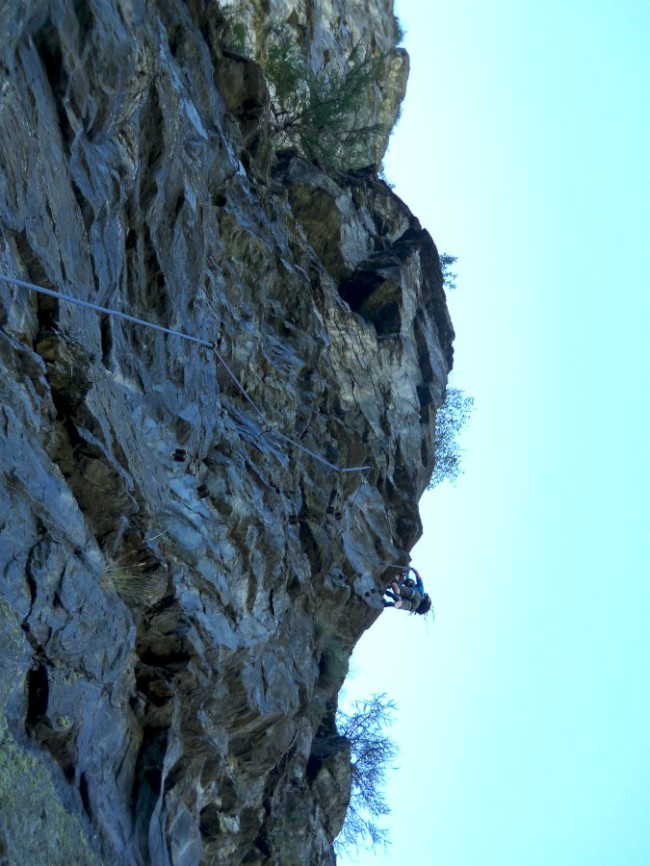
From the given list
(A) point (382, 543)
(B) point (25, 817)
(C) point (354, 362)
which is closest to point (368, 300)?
(C) point (354, 362)

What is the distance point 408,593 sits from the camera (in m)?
15.5

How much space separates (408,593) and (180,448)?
24.3ft

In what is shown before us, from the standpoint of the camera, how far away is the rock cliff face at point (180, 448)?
6.30 m

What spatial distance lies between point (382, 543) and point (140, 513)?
7.70m

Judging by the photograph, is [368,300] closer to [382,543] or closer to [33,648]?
[382,543]

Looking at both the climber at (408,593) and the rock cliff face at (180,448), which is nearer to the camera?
the rock cliff face at (180,448)

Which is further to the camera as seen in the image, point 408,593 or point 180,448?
point 408,593

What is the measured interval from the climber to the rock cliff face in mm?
681

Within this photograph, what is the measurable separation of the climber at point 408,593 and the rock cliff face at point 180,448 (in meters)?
0.68

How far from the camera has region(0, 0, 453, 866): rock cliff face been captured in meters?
6.30

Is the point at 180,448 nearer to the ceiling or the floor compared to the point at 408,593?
nearer to the floor

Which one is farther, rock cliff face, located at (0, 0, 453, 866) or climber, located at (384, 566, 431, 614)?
climber, located at (384, 566, 431, 614)

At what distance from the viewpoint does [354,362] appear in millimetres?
14914

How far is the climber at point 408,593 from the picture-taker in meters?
15.2
